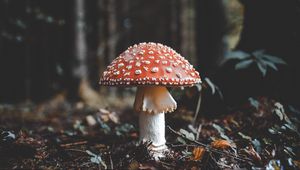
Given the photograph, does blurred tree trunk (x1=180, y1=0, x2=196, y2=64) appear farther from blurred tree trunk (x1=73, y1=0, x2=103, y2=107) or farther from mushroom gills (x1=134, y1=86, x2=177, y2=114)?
mushroom gills (x1=134, y1=86, x2=177, y2=114)

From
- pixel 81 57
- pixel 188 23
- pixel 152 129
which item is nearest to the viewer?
pixel 152 129

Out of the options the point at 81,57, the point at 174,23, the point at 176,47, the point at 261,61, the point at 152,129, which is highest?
the point at 174,23

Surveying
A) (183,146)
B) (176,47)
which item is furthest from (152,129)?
(176,47)

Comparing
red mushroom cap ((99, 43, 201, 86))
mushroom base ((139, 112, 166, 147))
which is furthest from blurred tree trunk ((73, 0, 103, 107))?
red mushroom cap ((99, 43, 201, 86))

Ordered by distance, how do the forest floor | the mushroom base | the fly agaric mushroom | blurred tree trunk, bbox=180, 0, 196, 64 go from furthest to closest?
blurred tree trunk, bbox=180, 0, 196, 64, the mushroom base, the fly agaric mushroom, the forest floor

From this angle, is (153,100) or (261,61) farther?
(261,61)

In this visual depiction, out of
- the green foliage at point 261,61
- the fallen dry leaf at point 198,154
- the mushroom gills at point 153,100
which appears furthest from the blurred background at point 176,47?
the fallen dry leaf at point 198,154

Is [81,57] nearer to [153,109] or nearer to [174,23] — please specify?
[153,109]
